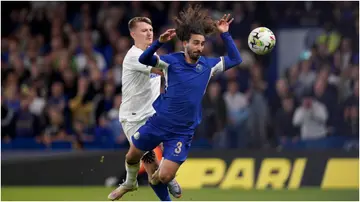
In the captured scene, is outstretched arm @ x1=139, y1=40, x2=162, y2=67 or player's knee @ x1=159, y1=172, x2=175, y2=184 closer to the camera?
outstretched arm @ x1=139, y1=40, x2=162, y2=67

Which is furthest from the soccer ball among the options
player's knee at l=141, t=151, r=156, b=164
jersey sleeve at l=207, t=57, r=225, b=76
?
player's knee at l=141, t=151, r=156, b=164

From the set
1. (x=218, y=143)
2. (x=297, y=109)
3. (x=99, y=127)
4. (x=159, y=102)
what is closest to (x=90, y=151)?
(x=99, y=127)

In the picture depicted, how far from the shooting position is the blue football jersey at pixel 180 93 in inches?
468

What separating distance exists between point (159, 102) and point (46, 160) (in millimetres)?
6506

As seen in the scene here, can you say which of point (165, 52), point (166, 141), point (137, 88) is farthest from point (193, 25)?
point (165, 52)

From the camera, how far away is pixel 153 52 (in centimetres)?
1160

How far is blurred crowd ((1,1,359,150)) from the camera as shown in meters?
18.5

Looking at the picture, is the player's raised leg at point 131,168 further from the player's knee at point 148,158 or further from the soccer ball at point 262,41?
the soccer ball at point 262,41

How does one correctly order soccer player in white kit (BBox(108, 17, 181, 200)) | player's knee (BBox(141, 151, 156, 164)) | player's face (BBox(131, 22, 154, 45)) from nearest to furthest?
soccer player in white kit (BBox(108, 17, 181, 200)), player's face (BBox(131, 22, 154, 45)), player's knee (BBox(141, 151, 156, 164))

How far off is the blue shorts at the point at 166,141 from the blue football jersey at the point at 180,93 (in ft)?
0.23

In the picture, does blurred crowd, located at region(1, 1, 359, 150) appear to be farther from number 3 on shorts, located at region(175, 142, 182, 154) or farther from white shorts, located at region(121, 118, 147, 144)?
number 3 on shorts, located at region(175, 142, 182, 154)

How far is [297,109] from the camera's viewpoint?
→ 736 inches

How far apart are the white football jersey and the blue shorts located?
48cm

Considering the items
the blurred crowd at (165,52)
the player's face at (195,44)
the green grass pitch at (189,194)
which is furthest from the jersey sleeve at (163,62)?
the blurred crowd at (165,52)
